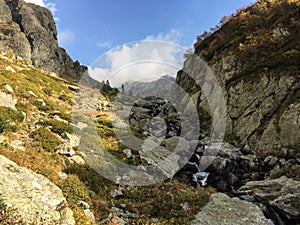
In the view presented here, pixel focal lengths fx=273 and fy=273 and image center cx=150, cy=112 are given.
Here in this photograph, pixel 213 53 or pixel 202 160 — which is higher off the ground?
pixel 213 53

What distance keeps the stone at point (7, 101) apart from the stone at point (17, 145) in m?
4.93

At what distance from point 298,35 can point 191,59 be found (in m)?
32.1

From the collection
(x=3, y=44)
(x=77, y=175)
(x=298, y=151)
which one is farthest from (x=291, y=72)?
(x=3, y=44)

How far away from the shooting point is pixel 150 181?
18500 mm

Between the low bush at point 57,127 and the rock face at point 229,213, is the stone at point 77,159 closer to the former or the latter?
the low bush at point 57,127

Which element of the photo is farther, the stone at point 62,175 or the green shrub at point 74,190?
the stone at point 62,175

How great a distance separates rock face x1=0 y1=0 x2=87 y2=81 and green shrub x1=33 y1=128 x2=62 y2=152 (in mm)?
68449

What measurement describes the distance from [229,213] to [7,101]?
17.5 m

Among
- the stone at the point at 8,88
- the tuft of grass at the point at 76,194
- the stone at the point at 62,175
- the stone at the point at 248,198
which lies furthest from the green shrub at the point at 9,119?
the stone at the point at 248,198

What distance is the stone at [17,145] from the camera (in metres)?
15.7

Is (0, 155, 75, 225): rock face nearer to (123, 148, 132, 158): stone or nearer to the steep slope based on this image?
(123, 148, 132, 158): stone

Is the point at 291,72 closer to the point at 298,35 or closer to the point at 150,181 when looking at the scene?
the point at 298,35

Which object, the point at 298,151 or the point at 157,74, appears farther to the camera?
the point at 157,74

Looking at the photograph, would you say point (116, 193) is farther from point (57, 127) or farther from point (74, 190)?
point (57, 127)
